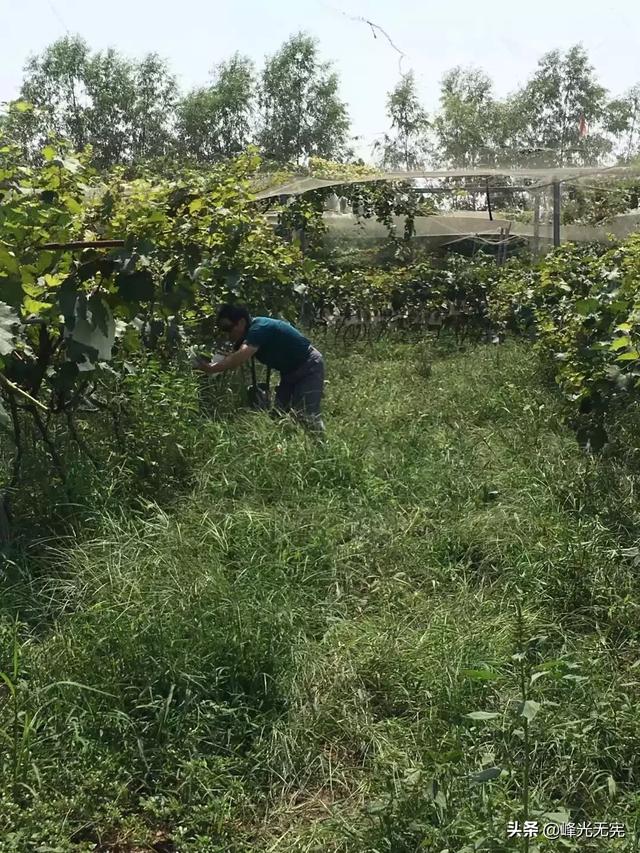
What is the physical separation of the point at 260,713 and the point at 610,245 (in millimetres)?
9101

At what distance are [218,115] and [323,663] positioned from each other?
36066 millimetres

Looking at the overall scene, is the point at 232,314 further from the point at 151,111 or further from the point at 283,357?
the point at 151,111

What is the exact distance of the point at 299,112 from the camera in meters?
36.3

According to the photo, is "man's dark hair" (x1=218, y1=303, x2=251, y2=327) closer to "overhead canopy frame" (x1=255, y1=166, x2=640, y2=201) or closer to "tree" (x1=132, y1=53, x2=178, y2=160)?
"overhead canopy frame" (x1=255, y1=166, x2=640, y2=201)

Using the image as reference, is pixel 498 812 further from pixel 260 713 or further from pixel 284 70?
pixel 284 70

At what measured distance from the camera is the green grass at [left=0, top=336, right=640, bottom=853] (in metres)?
2.32

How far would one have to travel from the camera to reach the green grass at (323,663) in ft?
7.61

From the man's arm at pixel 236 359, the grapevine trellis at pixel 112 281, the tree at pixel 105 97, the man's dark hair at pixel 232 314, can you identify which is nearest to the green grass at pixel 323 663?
the grapevine trellis at pixel 112 281

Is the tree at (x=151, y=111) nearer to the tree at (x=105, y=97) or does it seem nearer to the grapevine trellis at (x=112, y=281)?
the tree at (x=105, y=97)

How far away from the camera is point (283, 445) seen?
479cm

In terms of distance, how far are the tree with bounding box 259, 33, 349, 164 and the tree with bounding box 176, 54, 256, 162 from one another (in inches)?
36.5

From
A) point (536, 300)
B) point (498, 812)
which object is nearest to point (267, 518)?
point (498, 812)

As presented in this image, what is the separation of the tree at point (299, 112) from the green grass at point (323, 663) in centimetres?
3267

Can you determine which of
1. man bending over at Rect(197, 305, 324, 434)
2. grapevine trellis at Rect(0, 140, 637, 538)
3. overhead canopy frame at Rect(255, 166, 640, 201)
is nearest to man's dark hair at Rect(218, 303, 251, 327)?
man bending over at Rect(197, 305, 324, 434)
